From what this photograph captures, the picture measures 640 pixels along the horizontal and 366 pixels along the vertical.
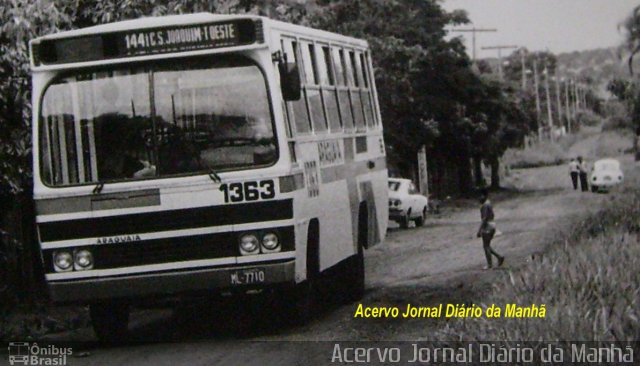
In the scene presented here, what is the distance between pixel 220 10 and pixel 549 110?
148 feet

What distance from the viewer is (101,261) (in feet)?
38.8

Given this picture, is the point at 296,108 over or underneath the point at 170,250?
over

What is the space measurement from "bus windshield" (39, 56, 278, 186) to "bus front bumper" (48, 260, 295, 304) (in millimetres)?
938

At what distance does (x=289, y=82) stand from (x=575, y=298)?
3605 mm

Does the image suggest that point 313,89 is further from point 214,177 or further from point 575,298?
point 575,298

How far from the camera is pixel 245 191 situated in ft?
38.5

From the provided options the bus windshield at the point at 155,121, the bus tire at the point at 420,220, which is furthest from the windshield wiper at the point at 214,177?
the bus tire at the point at 420,220

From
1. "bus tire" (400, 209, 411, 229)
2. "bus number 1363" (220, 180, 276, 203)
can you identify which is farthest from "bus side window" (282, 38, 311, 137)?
"bus tire" (400, 209, 411, 229)

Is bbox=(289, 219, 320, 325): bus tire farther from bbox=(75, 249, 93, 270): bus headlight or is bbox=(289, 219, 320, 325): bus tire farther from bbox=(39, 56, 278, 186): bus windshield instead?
bbox=(75, 249, 93, 270): bus headlight

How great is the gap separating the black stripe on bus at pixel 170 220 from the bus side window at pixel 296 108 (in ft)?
3.19

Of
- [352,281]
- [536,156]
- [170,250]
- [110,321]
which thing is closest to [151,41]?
[170,250]

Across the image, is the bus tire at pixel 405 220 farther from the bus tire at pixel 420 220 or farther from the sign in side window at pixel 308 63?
the sign in side window at pixel 308 63

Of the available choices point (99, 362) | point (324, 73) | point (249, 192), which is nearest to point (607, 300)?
point (249, 192)

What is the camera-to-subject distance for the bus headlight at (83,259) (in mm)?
11820
